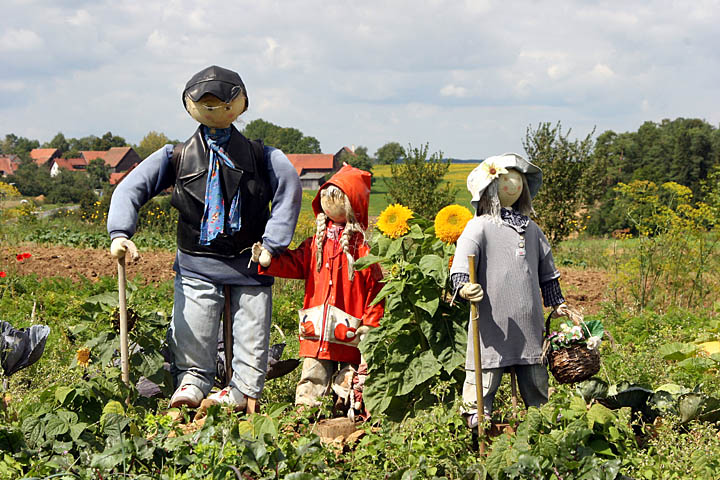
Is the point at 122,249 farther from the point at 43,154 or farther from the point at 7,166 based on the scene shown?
the point at 43,154

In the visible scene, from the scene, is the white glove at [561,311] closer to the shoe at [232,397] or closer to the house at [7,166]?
the shoe at [232,397]

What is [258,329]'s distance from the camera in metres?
3.68

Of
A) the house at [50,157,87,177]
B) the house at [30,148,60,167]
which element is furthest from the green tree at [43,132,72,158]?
A: the house at [50,157,87,177]

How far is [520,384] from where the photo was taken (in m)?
3.23

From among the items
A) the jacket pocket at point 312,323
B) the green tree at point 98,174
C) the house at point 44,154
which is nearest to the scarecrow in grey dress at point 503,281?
the jacket pocket at point 312,323

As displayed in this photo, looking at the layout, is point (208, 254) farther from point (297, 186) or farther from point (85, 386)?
point (85, 386)

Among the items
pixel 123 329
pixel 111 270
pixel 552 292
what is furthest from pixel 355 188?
pixel 111 270

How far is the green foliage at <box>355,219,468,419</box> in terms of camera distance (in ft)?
10.4

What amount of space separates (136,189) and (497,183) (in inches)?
78.5

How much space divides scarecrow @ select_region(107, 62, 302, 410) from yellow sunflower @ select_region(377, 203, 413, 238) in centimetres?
59

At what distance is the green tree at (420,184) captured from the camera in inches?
454

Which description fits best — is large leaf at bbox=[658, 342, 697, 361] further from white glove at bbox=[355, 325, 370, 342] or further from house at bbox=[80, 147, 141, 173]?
house at bbox=[80, 147, 141, 173]

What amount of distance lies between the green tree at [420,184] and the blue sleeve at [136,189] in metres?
7.87

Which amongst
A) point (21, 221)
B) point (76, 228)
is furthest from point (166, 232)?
point (21, 221)
